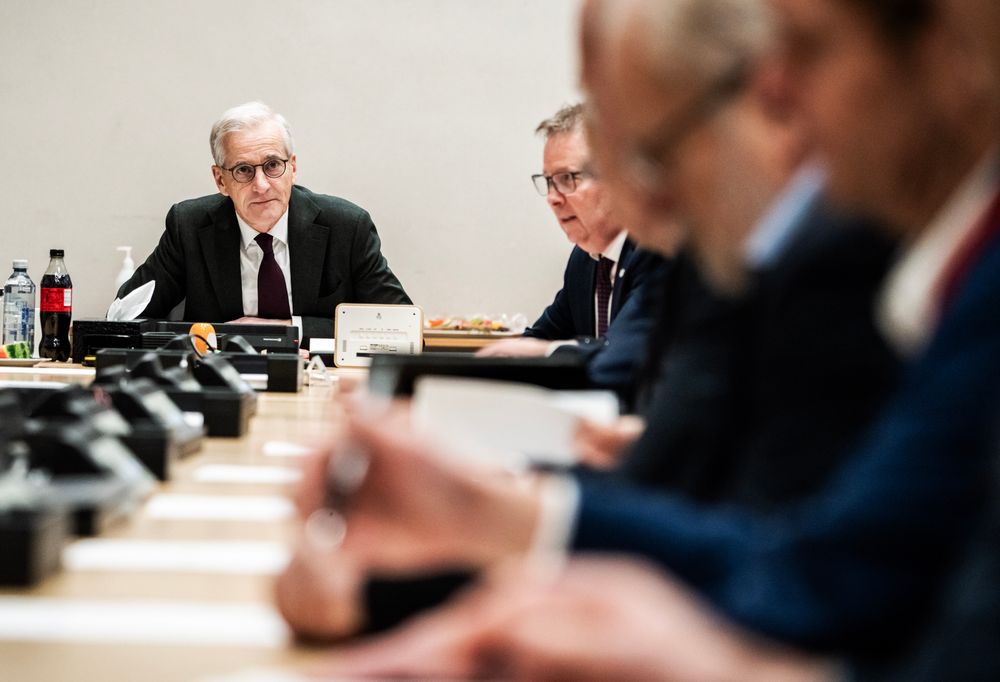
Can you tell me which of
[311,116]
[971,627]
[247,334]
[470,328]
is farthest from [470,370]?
[311,116]

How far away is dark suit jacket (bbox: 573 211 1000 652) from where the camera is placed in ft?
1.95

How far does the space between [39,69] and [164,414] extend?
480 centimetres

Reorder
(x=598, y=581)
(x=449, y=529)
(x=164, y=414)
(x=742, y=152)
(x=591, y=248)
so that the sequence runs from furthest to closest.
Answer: (x=591, y=248)
(x=164, y=414)
(x=742, y=152)
(x=449, y=529)
(x=598, y=581)

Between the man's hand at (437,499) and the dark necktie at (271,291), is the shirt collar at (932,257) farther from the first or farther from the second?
the dark necktie at (271,291)

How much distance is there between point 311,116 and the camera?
19.0 ft

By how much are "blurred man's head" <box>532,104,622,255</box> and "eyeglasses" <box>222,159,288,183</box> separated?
52.8 inches

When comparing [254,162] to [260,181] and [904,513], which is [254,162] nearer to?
[260,181]

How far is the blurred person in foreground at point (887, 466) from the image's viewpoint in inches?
21.6

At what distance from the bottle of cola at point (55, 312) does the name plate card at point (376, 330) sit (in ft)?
2.94

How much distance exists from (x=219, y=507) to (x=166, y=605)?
0.39 m

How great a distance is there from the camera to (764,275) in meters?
1.00

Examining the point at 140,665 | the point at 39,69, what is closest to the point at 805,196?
the point at 140,665

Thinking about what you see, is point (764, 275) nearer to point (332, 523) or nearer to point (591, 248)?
point (332, 523)

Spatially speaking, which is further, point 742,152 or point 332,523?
point 742,152
